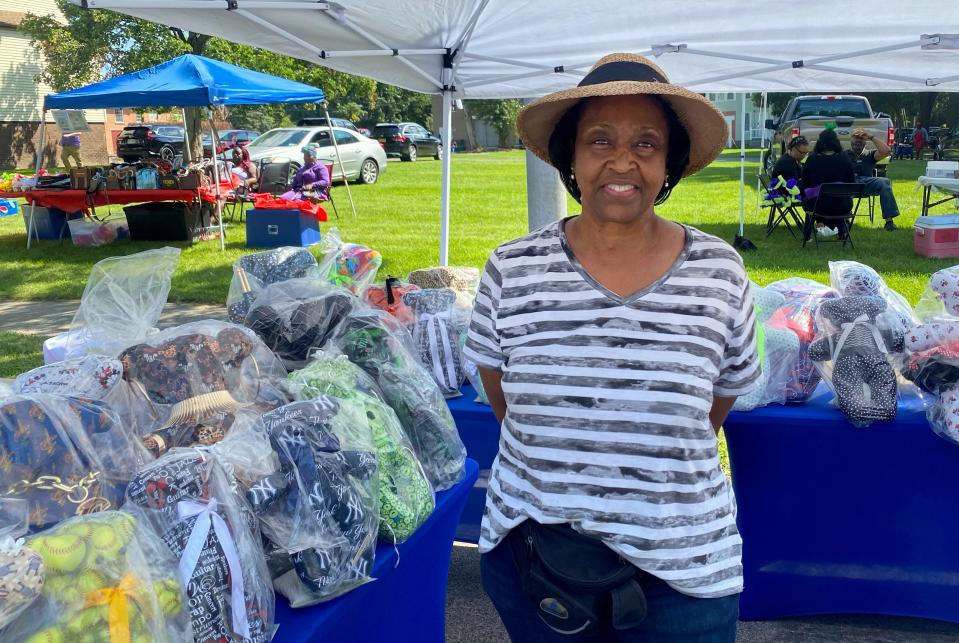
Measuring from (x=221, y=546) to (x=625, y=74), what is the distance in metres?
1.20

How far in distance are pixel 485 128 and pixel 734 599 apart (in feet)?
160

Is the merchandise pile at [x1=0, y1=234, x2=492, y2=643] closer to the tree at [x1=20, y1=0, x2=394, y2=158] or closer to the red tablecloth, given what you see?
the red tablecloth

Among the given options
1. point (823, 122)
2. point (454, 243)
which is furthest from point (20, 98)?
point (823, 122)

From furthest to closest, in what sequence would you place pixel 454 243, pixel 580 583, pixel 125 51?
pixel 125 51 < pixel 454 243 < pixel 580 583

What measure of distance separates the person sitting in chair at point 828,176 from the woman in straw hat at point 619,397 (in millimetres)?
9002

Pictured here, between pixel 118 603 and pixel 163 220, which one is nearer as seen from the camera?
pixel 118 603

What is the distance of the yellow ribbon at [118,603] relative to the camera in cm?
134

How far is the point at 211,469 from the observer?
1.66m

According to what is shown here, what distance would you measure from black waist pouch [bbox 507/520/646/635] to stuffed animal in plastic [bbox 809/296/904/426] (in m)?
1.52

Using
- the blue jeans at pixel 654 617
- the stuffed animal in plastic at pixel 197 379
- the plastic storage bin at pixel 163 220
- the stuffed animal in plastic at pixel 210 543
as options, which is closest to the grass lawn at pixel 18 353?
the stuffed animal in plastic at pixel 197 379

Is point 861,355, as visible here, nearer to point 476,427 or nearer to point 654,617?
point 476,427

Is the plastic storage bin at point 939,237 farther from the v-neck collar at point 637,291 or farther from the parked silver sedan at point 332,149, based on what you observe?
the parked silver sedan at point 332,149

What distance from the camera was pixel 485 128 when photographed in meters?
49.0

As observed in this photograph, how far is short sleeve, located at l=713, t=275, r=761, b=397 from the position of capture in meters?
1.60
